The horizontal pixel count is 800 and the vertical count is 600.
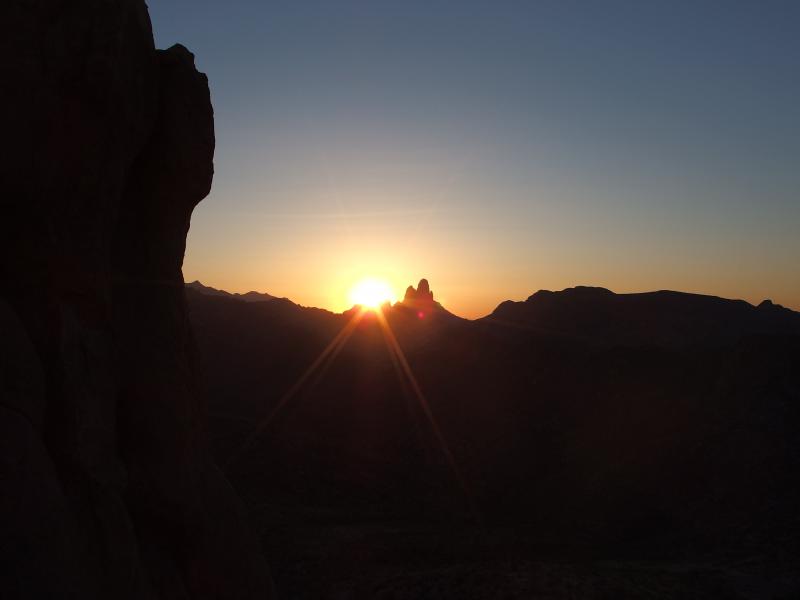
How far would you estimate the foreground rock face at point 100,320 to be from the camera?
336 inches

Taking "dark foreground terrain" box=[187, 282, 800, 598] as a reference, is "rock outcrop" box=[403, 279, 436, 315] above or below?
above

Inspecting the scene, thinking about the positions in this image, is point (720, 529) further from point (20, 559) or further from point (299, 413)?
point (20, 559)

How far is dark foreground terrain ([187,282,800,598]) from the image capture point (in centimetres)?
2286

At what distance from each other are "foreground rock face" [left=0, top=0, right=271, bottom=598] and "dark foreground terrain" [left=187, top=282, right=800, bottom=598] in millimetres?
10724

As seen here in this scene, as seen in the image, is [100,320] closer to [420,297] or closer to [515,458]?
[515,458]

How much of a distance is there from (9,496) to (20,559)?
0.74 meters

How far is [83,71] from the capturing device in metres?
10.3

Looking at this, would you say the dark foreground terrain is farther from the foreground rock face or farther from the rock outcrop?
the rock outcrop

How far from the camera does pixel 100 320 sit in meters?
10.9

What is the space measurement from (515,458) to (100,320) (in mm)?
31249

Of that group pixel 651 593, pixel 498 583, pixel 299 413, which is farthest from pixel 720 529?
pixel 299 413

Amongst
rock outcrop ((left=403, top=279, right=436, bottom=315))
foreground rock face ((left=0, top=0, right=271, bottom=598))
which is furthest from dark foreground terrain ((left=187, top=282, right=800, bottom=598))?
rock outcrop ((left=403, top=279, right=436, bottom=315))

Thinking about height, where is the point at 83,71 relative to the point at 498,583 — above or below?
above

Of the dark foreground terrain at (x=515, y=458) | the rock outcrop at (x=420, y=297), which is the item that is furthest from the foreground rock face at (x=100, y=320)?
the rock outcrop at (x=420, y=297)
